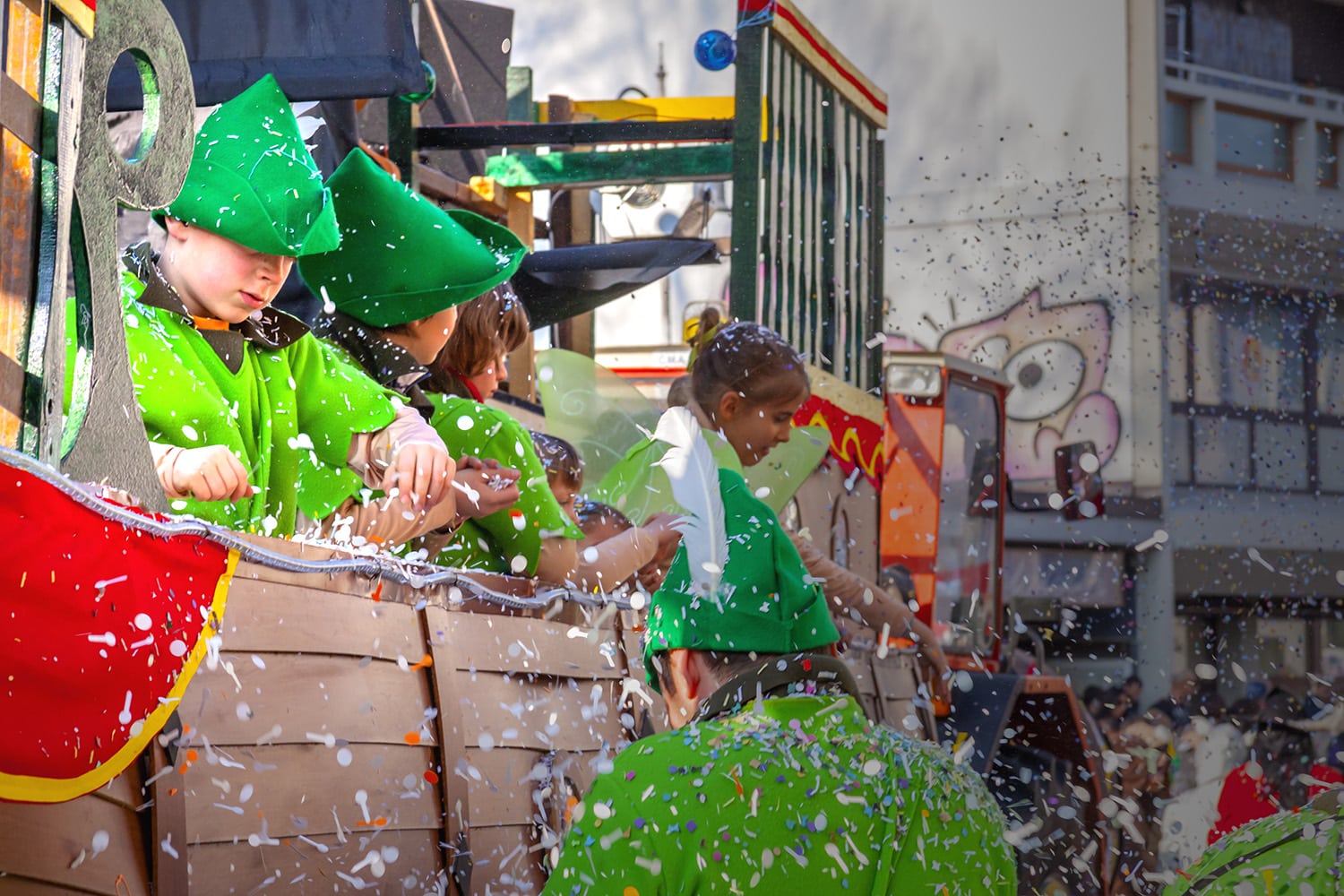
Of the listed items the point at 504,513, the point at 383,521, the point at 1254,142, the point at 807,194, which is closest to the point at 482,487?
the point at 504,513

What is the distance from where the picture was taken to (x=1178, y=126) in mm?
9281

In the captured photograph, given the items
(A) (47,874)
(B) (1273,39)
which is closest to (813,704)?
(A) (47,874)

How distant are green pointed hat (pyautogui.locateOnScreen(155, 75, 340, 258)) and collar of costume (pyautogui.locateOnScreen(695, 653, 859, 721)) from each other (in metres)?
0.82

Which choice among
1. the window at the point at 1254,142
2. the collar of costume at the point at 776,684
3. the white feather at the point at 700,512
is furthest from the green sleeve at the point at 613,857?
the window at the point at 1254,142

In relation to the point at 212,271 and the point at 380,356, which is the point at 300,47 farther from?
the point at 212,271

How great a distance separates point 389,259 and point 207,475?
70 centimetres

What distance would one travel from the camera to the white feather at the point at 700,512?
4.75 feet

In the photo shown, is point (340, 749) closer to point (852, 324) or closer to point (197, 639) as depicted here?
point (197, 639)

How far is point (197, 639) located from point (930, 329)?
10.9m

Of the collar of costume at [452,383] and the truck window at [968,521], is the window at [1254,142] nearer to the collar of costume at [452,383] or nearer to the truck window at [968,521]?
the truck window at [968,521]

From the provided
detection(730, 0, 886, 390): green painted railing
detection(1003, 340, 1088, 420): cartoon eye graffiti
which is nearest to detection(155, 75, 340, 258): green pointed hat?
detection(730, 0, 886, 390): green painted railing

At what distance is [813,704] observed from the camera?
4.35 ft

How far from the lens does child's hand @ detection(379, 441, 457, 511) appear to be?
6.04ft

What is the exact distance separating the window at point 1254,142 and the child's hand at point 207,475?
358 inches
